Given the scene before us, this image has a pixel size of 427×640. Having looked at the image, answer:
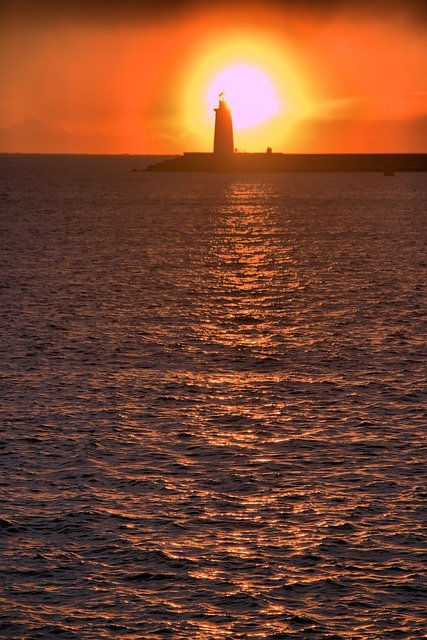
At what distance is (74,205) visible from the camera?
125 meters

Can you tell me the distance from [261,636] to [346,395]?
1360cm

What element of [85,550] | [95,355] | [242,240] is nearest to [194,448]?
A: [85,550]

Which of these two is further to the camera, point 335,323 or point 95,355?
point 335,323

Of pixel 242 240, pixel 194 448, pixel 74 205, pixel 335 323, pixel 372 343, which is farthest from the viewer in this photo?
pixel 74 205

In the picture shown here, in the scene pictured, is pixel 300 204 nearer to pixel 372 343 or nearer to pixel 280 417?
pixel 372 343

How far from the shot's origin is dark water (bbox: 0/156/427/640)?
15.0 metres

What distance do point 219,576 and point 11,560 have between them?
10.3 ft

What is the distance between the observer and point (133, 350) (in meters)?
33.7

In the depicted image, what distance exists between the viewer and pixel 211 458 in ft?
71.6

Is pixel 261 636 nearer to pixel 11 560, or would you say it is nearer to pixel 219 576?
pixel 219 576

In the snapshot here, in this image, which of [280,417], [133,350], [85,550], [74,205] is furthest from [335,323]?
[74,205]

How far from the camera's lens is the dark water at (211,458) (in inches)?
592

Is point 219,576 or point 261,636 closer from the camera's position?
point 261,636

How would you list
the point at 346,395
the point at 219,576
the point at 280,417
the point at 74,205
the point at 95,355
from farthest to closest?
1. the point at 74,205
2. the point at 95,355
3. the point at 346,395
4. the point at 280,417
5. the point at 219,576
